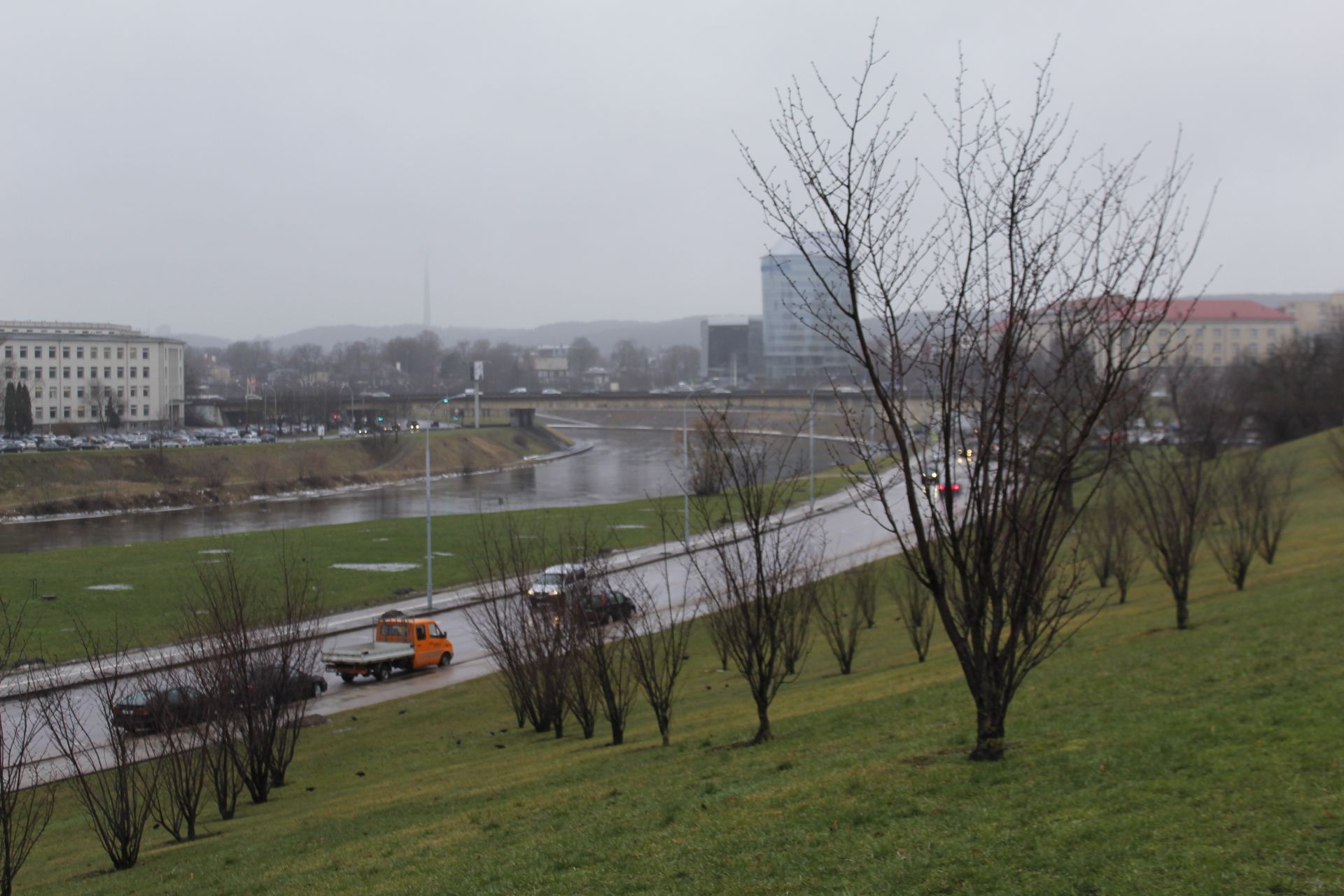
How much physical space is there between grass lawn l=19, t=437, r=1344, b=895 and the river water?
24.7 metres

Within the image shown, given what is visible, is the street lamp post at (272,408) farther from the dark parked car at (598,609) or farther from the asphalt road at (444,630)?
the dark parked car at (598,609)

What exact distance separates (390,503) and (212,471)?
648 inches

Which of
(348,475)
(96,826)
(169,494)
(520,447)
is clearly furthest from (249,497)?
(96,826)

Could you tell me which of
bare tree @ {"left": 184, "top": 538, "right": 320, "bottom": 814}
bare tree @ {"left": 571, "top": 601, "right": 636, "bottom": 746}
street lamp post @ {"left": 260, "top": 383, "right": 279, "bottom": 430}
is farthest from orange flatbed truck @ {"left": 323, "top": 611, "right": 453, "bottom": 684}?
street lamp post @ {"left": 260, "top": 383, "right": 279, "bottom": 430}

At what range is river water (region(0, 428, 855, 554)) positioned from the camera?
58500 mm

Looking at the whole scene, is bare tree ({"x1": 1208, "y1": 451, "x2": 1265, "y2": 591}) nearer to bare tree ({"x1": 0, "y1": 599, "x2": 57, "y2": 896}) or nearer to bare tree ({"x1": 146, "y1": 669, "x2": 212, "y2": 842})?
bare tree ({"x1": 146, "y1": 669, "x2": 212, "y2": 842})

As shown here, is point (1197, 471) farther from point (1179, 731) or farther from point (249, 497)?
point (249, 497)

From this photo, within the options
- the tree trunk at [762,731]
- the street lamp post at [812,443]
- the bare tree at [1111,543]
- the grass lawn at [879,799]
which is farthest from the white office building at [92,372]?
the tree trunk at [762,731]

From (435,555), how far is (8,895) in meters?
38.2

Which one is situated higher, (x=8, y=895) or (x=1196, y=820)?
(x=1196, y=820)

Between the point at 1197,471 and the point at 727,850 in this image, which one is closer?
the point at 727,850

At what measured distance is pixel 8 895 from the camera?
423 inches

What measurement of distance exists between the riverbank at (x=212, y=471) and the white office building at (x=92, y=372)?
916 inches

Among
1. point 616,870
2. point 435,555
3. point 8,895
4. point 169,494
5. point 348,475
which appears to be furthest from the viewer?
point 348,475
